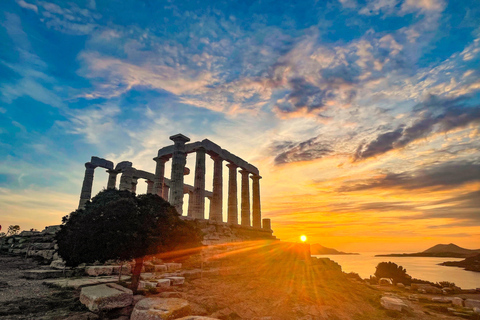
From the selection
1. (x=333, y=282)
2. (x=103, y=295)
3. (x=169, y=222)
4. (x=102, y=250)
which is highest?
(x=169, y=222)

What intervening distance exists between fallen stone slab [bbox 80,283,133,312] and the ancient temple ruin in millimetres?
16831

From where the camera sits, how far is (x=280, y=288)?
1547cm

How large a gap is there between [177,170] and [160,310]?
20709 mm

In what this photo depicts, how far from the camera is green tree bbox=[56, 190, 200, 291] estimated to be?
938cm

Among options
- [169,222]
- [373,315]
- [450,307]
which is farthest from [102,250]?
[450,307]

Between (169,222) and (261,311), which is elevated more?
(169,222)

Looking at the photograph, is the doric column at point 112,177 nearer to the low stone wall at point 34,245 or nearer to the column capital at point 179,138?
the low stone wall at point 34,245

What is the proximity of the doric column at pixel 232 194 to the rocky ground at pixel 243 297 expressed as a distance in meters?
10.6

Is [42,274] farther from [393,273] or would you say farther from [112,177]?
[393,273]

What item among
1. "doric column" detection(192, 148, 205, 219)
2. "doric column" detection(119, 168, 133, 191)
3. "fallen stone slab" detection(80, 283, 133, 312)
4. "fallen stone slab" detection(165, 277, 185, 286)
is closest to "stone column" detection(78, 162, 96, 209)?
"doric column" detection(119, 168, 133, 191)

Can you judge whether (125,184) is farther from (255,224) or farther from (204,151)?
(255,224)

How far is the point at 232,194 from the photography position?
3369 cm

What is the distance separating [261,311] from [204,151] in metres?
20.6

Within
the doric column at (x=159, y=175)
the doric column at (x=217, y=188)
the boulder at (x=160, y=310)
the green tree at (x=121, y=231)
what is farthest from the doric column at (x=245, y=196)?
the boulder at (x=160, y=310)
